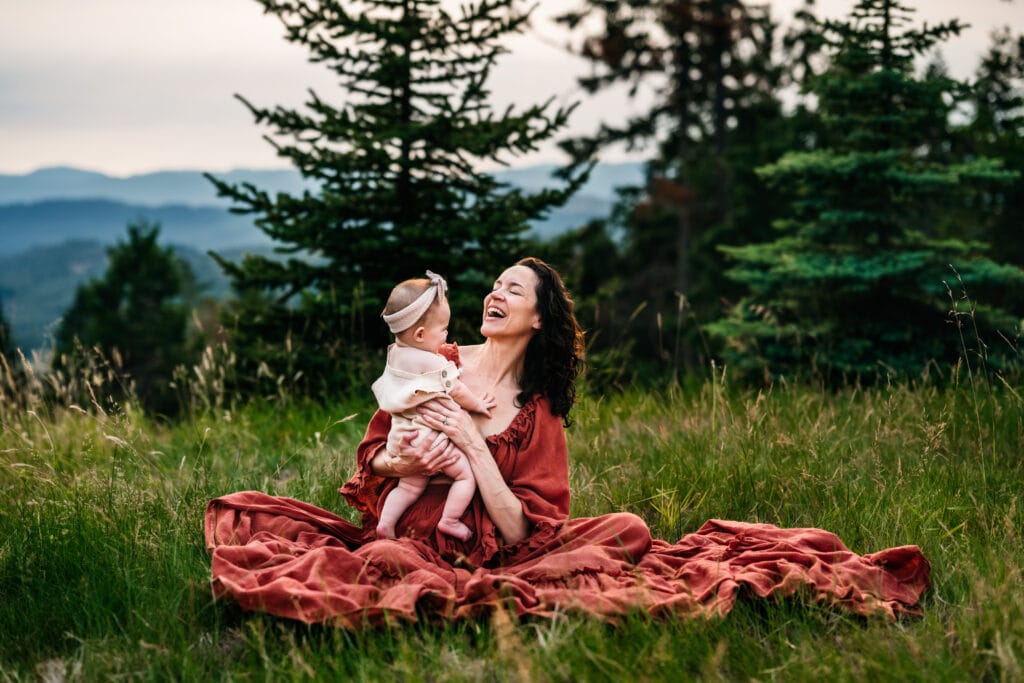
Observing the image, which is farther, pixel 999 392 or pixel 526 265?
pixel 999 392

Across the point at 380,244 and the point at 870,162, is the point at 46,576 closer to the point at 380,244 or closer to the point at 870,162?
the point at 380,244

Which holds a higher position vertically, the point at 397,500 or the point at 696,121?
the point at 696,121

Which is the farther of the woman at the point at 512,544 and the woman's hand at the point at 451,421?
the woman's hand at the point at 451,421

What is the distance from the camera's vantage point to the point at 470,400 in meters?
3.62

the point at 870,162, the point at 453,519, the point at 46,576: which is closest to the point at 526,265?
the point at 453,519

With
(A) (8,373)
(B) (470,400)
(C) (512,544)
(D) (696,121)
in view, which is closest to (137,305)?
(D) (696,121)

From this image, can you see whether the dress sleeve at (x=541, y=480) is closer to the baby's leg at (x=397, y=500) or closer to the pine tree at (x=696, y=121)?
the baby's leg at (x=397, y=500)

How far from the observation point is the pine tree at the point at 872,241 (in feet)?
27.4

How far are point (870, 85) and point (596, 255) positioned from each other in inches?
624

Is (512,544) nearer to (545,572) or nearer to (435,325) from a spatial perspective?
(545,572)

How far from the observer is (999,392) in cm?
629

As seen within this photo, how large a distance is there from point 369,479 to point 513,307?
98cm

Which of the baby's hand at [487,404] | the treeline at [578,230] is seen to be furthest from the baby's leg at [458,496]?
the treeline at [578,230]

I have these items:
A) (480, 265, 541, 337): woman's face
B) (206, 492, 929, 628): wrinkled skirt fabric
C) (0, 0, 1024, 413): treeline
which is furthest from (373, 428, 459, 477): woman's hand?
(0, 0, 1024, 413): treeline
